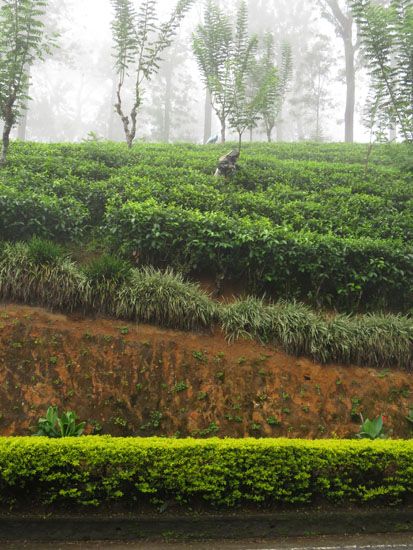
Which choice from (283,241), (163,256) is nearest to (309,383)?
(283,241)

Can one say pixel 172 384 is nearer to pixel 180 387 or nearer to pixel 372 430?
pixel 180 387

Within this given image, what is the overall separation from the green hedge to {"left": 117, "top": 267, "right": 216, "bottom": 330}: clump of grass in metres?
2.27

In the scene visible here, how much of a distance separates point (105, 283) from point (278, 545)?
400 centimetres

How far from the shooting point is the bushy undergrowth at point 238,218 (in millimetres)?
7402

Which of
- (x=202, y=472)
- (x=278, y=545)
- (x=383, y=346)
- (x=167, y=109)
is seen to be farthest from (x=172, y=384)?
(x=167, y=109)

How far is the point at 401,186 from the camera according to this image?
1055cm

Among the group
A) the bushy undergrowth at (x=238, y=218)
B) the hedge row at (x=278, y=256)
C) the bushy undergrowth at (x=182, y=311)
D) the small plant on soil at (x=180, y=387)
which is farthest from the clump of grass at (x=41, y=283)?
the small plant on soil at (x=180, y=387)

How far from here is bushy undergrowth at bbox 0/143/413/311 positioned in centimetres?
740

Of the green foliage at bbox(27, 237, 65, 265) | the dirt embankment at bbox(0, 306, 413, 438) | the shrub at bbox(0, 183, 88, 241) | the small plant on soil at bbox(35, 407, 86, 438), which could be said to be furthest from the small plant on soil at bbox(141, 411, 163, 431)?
the shrub at bbox(0, 183, 88, 241)

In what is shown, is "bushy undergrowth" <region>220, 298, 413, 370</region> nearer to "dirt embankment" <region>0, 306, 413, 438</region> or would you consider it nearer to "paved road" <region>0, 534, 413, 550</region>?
"dirt embankment" <region>0, 306, 413, 438</region>

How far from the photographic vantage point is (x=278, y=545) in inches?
167

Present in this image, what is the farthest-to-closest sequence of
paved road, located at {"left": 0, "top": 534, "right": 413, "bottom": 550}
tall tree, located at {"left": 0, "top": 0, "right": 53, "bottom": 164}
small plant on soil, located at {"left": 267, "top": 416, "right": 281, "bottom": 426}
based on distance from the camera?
tall tree, located at {"left": 0, "top": 0, "right": 53, "bottom": 164} → small plant on soil, located at {"left": 267, "top": 416, "right": 281, "bottom": 426} → paved road, located at {"left": 0, "top": 534, "right": 413, "bottom": 550}

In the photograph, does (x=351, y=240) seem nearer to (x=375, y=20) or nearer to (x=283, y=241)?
(x=283, y=241)

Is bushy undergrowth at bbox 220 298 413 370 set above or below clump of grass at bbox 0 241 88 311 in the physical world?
below
